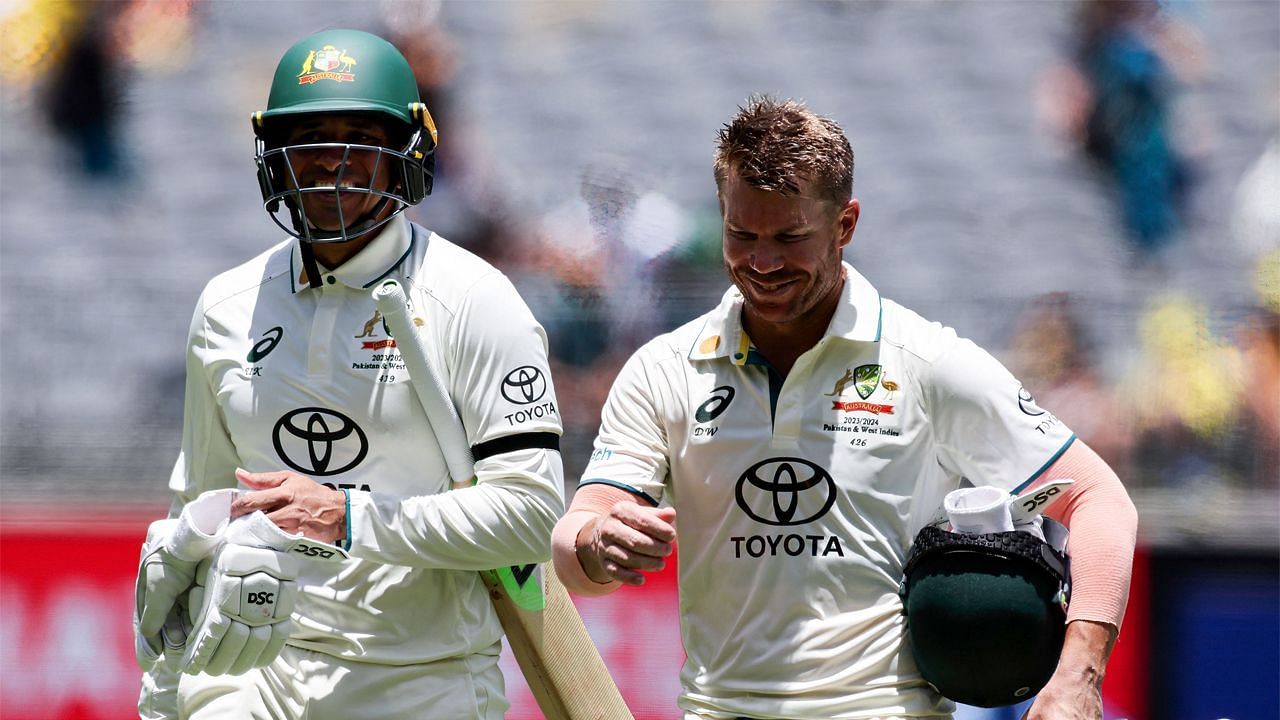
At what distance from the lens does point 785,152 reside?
217cm

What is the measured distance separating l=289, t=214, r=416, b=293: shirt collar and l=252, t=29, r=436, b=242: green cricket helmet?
34 millimetres

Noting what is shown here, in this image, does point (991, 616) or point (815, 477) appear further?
point (815, 477)

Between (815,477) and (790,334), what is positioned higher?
(790,334)

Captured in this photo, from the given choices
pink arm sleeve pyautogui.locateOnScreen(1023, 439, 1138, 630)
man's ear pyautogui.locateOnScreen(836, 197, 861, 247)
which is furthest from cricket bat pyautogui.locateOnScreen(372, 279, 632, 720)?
pink arm sleeve pyautogui.locateOnScreen(1023, 439, 1138, 630)

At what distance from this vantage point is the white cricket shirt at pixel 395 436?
8.20 ft

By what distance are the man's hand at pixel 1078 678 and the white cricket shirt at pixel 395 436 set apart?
3.00 feet

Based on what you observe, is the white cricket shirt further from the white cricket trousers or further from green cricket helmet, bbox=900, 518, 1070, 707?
green cricket helmet, bbox=900, 518, 1070, 707

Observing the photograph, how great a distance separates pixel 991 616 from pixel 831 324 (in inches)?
20.0

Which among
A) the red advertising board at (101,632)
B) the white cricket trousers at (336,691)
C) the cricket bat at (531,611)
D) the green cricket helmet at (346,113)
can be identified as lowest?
the red advertising board at (101,632)

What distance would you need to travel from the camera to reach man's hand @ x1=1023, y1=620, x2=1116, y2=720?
1.91m

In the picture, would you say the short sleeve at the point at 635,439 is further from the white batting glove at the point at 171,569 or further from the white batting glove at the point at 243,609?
the white batting glove at the point at 171,569

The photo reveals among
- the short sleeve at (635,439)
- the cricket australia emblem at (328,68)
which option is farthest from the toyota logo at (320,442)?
the cricket australia emblem at (328,68)

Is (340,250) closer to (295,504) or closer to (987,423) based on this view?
(295,504)

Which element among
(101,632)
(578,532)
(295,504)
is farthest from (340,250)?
(101,632)
